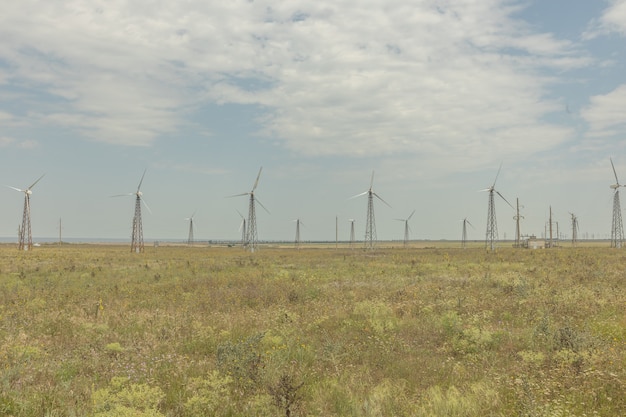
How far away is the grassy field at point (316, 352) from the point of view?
7.50 metres

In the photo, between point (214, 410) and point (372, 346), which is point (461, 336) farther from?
point (214, 410)

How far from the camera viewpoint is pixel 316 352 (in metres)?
10.9

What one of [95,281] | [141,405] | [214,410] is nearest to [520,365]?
[214,410]

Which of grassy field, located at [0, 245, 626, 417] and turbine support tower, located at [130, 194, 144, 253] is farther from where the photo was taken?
turbine support tower, located at [130, 194, 144, 253]

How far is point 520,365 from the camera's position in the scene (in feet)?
31.7

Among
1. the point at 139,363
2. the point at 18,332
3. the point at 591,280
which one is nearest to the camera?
the point at 139,363

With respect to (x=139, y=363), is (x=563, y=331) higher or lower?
higher

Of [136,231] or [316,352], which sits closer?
[316,352]

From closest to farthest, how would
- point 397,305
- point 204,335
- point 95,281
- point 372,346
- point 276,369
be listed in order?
1. point 276,369
2. point 372,346
3. point 204,335
4. point 397,305
5. point 95,281

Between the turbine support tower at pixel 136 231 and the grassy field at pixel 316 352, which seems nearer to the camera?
the grassy field at pixel 316 352

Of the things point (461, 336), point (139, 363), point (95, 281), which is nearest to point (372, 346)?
point (461, 336)

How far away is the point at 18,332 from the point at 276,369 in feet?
31.1

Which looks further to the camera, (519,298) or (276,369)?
(519,298)

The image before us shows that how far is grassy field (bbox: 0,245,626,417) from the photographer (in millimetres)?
7496
